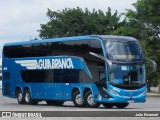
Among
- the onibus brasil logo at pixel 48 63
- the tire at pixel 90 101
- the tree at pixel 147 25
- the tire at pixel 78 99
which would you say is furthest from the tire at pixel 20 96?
the tree at pixel 147 25

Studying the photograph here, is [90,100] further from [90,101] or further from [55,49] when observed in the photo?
[55,49]

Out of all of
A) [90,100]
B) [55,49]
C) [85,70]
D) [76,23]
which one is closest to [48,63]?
[55,49]

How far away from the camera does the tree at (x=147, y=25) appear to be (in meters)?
55.7

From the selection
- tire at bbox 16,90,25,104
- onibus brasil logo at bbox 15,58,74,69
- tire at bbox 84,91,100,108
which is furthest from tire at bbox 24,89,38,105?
tire at bbox 84,91,100,108

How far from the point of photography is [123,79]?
30953mm

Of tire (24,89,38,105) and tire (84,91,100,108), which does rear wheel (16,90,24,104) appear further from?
tire (84,91,100,108)

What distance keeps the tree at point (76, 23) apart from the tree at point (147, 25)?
23.5 metres

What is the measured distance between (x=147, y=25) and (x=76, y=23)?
3146 cm

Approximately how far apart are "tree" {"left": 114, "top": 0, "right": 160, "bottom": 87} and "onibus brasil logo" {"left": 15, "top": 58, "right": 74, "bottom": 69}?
820 inches

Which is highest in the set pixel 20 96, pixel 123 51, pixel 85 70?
pixel 123 51

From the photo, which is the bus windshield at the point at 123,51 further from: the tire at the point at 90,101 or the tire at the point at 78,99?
the tire at the point at 78,99

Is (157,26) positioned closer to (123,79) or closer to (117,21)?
(123,79)

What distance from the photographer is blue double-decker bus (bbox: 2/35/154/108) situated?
101ft

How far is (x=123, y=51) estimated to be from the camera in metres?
31.1
